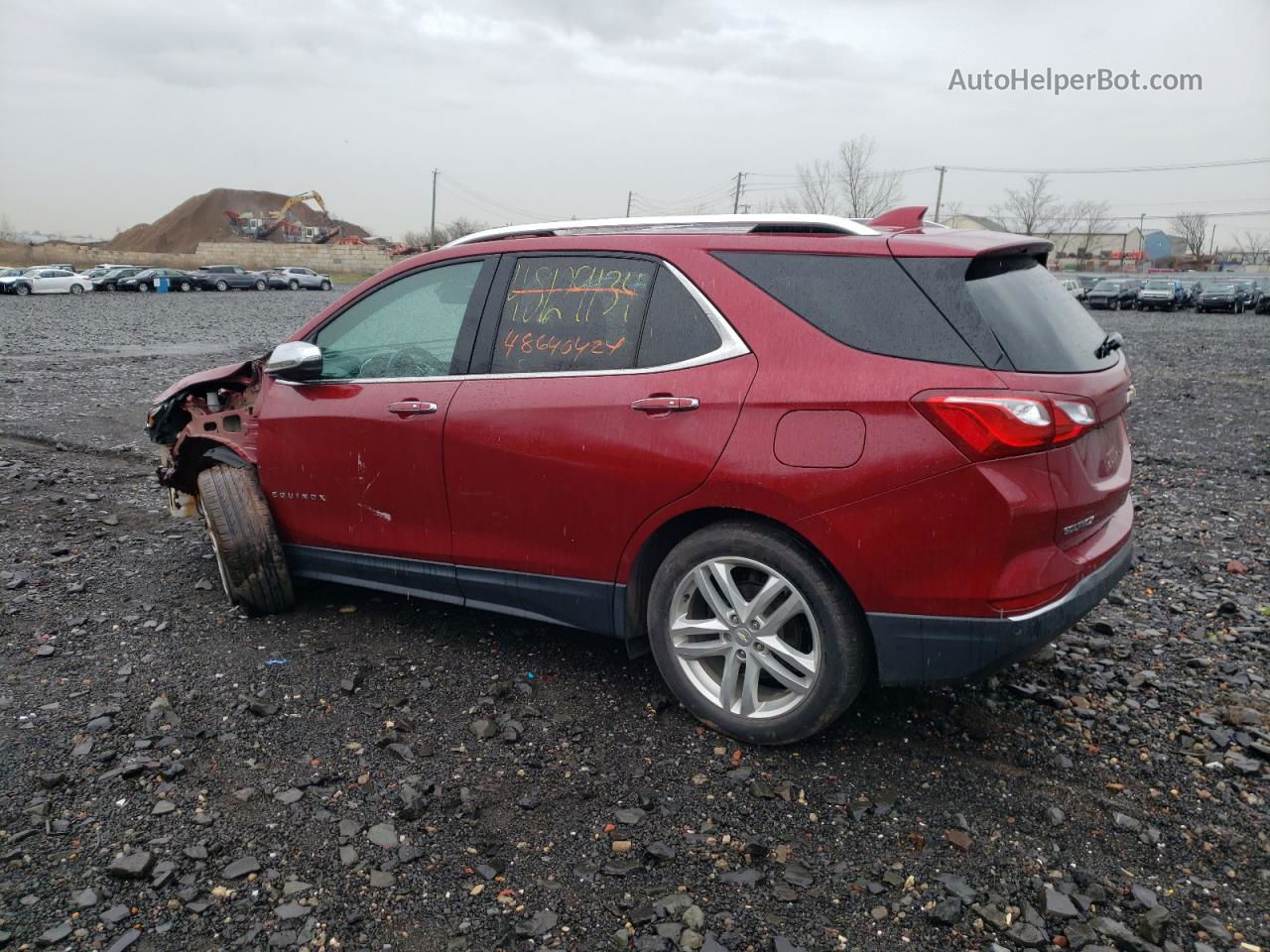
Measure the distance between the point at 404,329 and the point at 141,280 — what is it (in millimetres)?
49866

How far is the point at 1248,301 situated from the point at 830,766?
50.9 m

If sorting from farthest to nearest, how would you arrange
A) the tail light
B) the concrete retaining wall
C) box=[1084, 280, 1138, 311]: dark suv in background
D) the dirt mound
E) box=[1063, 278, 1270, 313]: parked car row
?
the dirt mound < the concrete retaining wall < box=[1084, 280, 1138, 311]: dark suv in background < box=[1063, 278, 1270, 313]: parked car row < the tail light

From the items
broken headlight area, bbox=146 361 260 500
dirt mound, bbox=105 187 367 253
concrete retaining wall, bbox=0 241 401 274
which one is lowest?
broken headlight area, bbox=146 361 260 500

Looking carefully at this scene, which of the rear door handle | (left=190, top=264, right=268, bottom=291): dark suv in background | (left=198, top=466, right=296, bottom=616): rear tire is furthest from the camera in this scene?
(left=190, top=264, right=268, bottom=291): dark suv in background

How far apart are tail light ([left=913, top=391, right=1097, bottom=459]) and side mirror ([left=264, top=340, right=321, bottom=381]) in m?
2.64

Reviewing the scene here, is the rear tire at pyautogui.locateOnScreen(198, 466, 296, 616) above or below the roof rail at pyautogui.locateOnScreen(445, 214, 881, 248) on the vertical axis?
below

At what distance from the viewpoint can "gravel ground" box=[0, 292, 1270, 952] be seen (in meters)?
2.55

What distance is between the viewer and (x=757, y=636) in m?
3.24

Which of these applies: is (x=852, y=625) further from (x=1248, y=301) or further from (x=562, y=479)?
(x=1248, y=301)

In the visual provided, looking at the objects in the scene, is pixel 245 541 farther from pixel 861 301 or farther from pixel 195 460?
pixel 861 301

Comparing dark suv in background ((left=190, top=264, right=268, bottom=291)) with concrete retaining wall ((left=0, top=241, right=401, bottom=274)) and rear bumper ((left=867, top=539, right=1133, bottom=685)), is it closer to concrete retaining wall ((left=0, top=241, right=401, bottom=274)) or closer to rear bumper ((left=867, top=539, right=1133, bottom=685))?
concrete retaining wall ((left=0, top=241, right=401, bottom=274))

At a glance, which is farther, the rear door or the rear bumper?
the rear door

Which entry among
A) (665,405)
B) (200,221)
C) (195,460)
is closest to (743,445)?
(665,405)

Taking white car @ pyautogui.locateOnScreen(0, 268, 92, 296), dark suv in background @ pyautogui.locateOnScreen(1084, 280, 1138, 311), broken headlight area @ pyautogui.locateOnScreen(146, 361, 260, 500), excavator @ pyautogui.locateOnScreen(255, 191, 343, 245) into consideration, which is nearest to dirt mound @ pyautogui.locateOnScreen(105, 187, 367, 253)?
excavator @ pyautogui.locateOnScreen(255, 191, 343, 245)
